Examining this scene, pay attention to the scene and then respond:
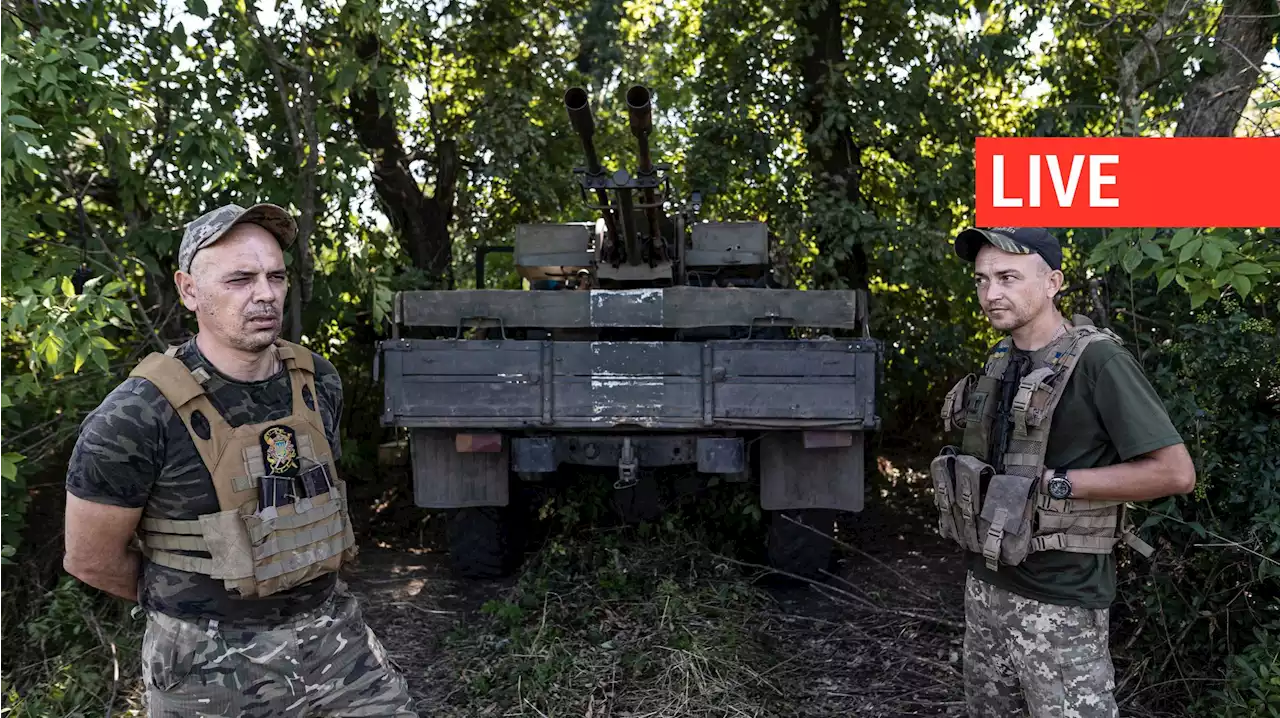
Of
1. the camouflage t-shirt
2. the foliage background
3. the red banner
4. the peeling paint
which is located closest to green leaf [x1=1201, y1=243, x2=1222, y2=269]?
the foliage background

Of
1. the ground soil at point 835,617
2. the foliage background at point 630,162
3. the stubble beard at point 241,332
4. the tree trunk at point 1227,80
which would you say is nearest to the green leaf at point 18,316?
the foliage background at point 630,162

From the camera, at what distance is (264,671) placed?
2.35 metres

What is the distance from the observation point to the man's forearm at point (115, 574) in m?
2.32

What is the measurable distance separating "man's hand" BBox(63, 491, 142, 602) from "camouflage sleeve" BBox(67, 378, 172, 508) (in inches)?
1.0

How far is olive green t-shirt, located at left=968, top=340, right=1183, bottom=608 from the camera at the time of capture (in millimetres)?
2537

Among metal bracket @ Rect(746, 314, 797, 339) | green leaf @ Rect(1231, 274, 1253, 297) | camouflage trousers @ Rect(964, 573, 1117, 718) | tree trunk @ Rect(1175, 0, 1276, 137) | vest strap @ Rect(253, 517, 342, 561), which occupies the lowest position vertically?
camouflage trousers @ Rect(964, 573, 1117, 718)

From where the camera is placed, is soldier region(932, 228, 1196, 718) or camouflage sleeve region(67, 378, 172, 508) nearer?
camouflage sleeve region(67, 378, 172, 508)

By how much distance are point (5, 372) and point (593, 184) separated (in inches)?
118

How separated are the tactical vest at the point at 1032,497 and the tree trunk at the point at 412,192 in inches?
219

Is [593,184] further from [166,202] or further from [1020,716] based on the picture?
[1020,716]

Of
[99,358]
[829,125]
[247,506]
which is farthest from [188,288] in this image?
[829,125]

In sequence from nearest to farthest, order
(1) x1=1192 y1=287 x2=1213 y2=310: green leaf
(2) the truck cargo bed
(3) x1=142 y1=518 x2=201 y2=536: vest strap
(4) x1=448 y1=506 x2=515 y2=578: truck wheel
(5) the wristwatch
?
(3) x1=142 y1=518 x2=201 y2=536: vest strap < (5) the wristwatch < (1) x1=1192 y1=287 x2=1213 y2=310: green leaf < (2) the truck cargo bed < (4) x1=448 y1=506 x2=515 y2=578: truck wheel

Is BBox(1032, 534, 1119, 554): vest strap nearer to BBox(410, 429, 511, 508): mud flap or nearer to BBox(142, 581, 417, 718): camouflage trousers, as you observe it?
BBox(142, 581, 417, 718): camouflage trousers

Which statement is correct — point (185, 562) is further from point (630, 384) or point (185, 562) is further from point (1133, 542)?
point (630, 384)
